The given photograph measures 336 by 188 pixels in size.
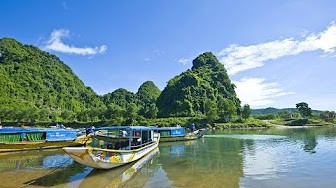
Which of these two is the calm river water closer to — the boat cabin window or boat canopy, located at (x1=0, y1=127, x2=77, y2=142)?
the boat cabin window

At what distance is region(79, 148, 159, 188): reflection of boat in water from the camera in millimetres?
17586

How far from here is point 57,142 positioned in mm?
36188

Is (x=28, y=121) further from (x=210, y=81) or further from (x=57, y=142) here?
(x=210, y=81)

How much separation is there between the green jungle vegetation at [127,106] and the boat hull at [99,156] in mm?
81159

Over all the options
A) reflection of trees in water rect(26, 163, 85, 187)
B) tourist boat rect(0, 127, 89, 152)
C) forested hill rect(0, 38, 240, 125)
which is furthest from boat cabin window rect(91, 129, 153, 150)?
forested hill rect(0, 38, 240, 125)

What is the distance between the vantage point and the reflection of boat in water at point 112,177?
17586mm

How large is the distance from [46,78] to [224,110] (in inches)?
5240

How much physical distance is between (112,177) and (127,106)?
146 meters

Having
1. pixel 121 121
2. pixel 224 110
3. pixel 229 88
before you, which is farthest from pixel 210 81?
pixel 121 121

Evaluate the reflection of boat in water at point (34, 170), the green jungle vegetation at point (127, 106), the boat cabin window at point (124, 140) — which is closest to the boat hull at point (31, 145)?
the reflection of boat in water at point (34, 170)

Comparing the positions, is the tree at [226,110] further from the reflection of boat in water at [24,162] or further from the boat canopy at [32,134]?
the reflection of boat in water at [24,162]

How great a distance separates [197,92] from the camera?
162 metres

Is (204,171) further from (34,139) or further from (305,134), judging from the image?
(305,134)

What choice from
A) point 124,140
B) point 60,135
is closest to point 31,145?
point 60,135
